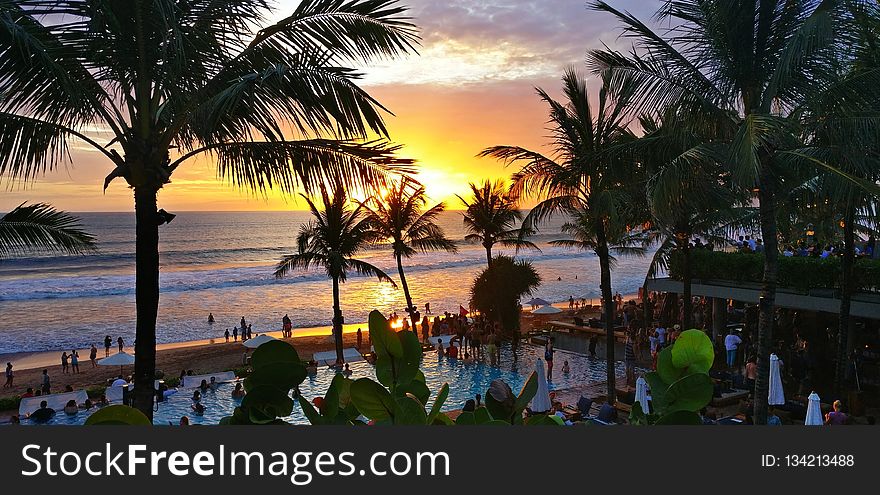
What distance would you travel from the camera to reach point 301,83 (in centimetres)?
507

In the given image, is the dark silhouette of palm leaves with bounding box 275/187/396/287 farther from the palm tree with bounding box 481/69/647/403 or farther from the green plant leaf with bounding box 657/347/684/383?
the green plant leaf with bounding box 657/347/684/383

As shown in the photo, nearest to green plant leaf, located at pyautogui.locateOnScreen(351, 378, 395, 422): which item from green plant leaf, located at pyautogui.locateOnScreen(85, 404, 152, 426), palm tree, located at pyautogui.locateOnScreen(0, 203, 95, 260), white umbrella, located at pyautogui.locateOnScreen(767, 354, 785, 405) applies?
green plant leaf, located at pyautogui.locateOnScreen(85, 404, 152, 426)

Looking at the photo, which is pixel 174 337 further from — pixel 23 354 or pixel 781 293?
pixel 781 293

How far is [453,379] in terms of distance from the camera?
1984cm

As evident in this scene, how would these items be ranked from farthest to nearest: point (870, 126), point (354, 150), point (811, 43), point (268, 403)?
point (870, 126)
point (811, 43)
point (354, 150)
point (268, 403)

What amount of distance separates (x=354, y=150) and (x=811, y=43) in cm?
701

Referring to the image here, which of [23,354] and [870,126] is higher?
[870,126]

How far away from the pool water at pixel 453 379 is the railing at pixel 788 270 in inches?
187

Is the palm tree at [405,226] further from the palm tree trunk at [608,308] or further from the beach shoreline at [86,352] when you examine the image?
the palm tree trunk at [608,308]

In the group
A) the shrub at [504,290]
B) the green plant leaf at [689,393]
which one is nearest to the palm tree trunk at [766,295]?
the green plant leaf at [689,393]

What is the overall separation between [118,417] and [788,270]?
2033 centimetres

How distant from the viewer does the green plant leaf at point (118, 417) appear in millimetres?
1179

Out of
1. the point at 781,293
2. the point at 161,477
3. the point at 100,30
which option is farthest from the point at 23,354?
the point at 161,477

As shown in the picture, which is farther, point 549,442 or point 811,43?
point 811,43
